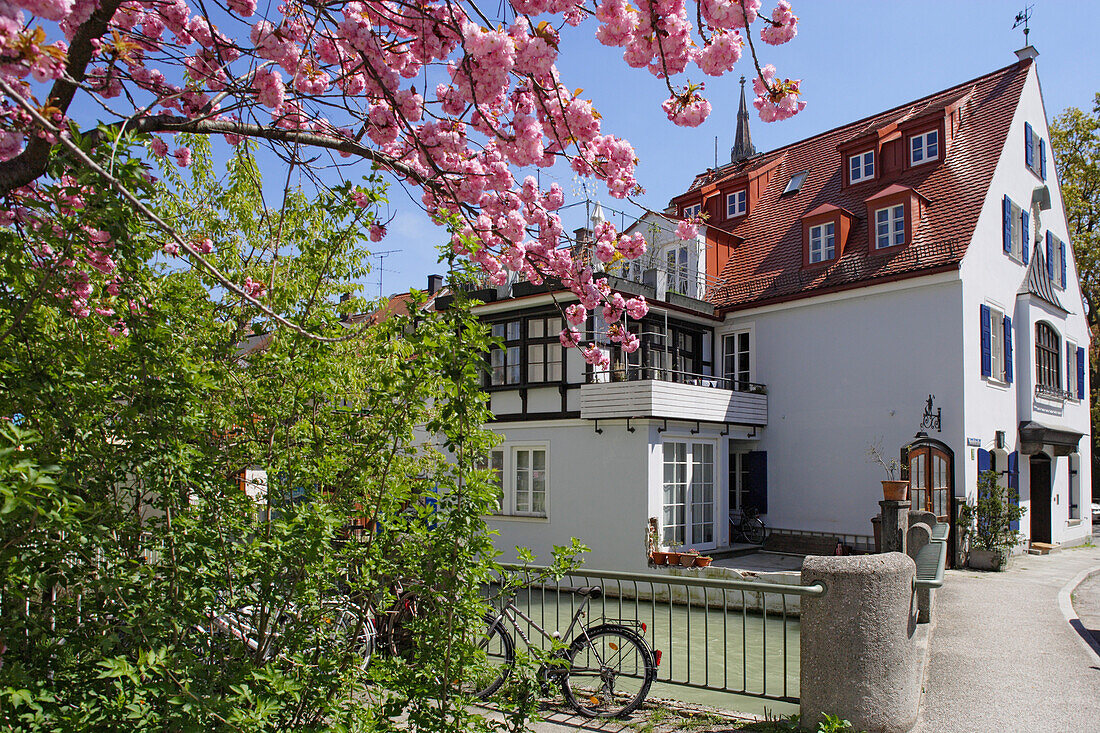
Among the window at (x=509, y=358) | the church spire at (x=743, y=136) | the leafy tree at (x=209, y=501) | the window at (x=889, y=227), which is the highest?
the church spire at (x=743, y=136)

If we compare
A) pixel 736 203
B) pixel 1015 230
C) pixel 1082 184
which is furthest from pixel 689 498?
pixel 1082 184

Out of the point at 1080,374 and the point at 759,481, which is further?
the point at 1080,374

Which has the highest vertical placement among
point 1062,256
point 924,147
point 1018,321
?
point 924,147

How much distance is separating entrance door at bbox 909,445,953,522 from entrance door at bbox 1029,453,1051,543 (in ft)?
20.1

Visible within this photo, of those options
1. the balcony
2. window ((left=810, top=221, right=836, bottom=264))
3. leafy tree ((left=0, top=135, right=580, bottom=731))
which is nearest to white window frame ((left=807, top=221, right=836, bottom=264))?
window ((left=810, top=221, right=836, bottom=264))

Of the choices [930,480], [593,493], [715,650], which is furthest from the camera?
[593,493]

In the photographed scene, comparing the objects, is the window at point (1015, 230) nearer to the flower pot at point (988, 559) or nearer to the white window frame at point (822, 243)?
the white window frame at point (822, 243)

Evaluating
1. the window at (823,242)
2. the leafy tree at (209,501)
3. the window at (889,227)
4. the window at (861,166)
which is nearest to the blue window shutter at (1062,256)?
the window at (861,166)

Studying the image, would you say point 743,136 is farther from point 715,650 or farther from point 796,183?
point 715,650

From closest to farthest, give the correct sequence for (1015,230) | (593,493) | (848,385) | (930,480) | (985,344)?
(930,480)
(593,493)
(985,344)
(848,385)
(1015,230)

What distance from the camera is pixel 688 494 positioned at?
641 inches

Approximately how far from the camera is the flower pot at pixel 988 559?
1466 centimetres

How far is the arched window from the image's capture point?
760 inches

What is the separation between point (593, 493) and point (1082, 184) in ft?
70.8
